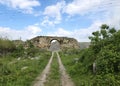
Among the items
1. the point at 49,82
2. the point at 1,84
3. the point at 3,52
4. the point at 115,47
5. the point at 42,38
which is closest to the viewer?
the point at 1,84

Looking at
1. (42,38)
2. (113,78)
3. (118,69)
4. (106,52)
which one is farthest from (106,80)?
(42,38)

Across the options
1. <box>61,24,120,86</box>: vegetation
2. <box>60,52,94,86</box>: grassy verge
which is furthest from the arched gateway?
<box>61,24,120,86</box>: vegetation

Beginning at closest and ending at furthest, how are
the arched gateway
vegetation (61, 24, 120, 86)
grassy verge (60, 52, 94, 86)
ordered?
1. vegetation (61, 24, 120, 86)
2. grassy verge (60, 52, 94, 86)
3. the arched gateway

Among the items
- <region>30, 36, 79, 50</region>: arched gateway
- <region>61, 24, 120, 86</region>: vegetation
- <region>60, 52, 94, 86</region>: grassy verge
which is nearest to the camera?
<region>61, 24, 120, 86</region>: vegetation

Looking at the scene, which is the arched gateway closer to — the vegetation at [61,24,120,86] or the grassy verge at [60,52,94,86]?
the grassy verge at [60,52,94,86]

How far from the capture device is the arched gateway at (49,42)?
2714 inches

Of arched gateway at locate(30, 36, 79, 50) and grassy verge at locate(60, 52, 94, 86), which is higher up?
arched gateway at locate(30, 36, 79, 50)

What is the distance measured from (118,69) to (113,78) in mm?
1856

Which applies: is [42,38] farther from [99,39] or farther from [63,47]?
[99,39]

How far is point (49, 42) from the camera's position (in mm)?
70000

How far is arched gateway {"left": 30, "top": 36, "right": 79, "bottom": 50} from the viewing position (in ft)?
226

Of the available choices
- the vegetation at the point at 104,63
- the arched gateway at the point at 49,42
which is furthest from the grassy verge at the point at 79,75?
the arched gateway at the point at 49,42

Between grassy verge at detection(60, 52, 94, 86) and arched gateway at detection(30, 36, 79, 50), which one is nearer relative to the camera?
grassy verge at detection(60, 52, 94, 86)

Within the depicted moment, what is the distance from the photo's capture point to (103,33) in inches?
798
